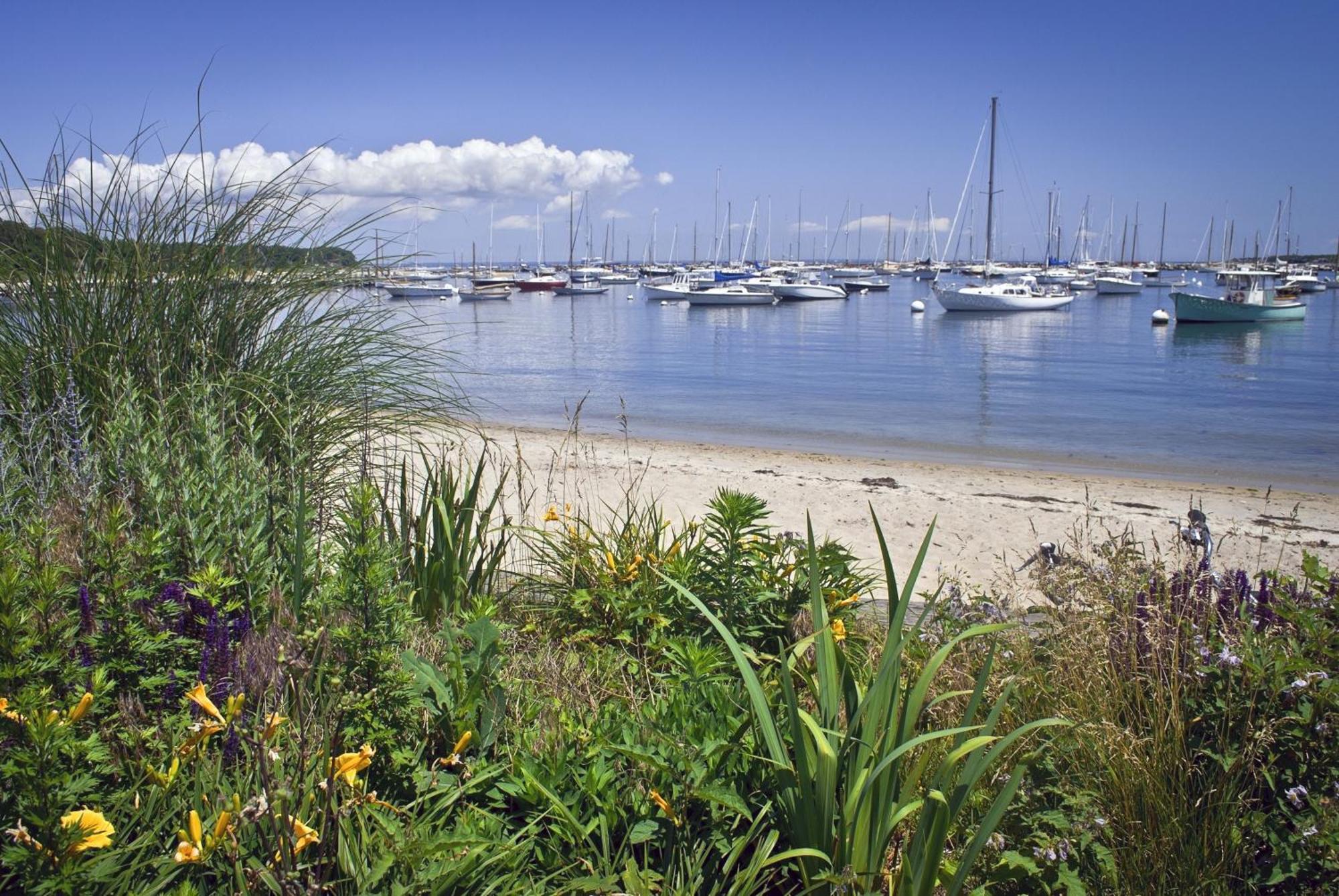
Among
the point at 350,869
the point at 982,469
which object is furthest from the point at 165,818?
the point at 982,469

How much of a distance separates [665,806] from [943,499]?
910 cm

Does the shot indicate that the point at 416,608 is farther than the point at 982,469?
No

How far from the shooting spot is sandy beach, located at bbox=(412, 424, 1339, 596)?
27.0 feet

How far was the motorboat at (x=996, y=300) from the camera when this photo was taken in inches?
2373

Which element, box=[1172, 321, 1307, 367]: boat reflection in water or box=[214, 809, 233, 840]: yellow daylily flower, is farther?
box=[1172, 321, 1307, 367]: boat reflection in water

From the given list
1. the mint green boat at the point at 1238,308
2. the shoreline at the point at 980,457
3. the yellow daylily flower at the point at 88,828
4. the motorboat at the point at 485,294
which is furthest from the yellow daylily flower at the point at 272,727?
the motorboat at the point at 485,294

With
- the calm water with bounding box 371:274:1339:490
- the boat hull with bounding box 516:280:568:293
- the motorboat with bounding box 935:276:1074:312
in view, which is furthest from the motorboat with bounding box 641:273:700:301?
the calm water with bounding box 371:274:1339:490

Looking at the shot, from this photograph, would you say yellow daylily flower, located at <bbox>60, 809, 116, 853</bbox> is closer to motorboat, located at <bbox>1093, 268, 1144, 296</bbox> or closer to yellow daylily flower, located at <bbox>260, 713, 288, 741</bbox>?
yellow daylily flower, located at <bbox>260, 713, 288, 741</bbox>

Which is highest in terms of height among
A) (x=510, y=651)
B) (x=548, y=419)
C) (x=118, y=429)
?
(x=118, y=429)

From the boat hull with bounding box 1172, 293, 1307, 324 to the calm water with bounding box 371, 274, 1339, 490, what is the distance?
71cm

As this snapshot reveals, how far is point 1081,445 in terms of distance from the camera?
17.3 meters

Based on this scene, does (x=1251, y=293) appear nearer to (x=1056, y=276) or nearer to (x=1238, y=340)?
(x=1238, y=340)

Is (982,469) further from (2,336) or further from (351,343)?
(2,336)

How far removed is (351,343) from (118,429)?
1.56m
